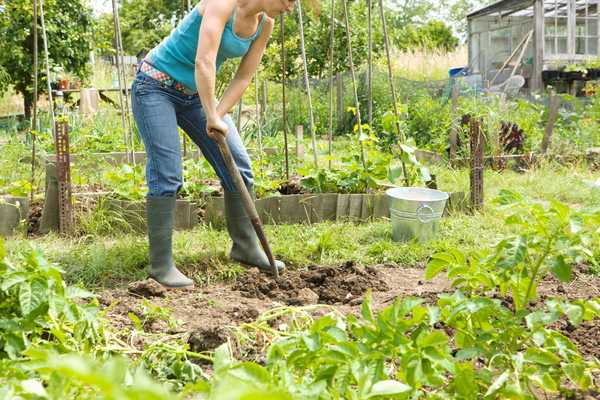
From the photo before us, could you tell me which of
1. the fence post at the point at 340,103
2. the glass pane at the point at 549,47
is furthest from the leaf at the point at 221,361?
the glass pane at the point at 549,47

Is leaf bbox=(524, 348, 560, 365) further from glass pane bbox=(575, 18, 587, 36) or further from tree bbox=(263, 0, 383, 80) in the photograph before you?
glass pane bbox=(575, 18, 587, 36)

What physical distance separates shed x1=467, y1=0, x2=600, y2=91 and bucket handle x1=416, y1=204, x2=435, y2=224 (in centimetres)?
1035

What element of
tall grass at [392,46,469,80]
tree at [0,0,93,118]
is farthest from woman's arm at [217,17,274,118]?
tall grass at [392,46,469,80]

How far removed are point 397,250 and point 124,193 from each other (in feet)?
5.71

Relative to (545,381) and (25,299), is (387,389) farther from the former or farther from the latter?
(25,299)

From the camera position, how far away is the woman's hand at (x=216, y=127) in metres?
2.91

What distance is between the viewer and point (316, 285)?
3.11m

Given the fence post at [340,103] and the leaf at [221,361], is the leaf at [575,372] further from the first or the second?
the fence post at [340,103]

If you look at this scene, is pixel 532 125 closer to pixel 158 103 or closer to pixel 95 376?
pixel 158 103

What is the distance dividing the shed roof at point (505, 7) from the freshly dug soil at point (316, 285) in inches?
470

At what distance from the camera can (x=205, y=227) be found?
156 inches

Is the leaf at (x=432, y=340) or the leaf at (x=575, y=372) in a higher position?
the leaf at (x=432, y=340)

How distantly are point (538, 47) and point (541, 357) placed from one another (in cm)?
1284

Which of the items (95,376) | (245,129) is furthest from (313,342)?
(245,129)
